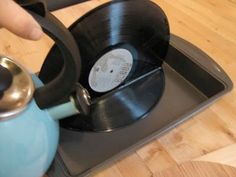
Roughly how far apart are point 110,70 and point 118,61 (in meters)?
0.02

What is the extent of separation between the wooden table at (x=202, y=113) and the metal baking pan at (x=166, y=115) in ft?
0.07

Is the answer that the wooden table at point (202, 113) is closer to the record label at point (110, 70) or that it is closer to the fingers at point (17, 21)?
the record label at point (110, 70)

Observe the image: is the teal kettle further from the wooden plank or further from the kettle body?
the wooden plank

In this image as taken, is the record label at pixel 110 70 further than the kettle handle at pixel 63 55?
Yes

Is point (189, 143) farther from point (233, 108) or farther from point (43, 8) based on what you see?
point (43, 8)

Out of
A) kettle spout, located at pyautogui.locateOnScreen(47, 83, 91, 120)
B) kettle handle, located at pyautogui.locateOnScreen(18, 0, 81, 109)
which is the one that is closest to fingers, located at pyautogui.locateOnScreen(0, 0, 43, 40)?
kettle handle, located at pyautogui.locateOnScreen(18, 0, 81, 109)

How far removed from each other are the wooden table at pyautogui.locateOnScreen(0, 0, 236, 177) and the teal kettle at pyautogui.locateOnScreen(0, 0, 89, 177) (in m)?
0.11

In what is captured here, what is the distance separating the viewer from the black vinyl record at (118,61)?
0.48m

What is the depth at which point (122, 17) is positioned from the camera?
49 cm

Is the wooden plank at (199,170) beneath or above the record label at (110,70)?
beneath

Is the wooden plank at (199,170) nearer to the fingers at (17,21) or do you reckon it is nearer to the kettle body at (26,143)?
the kettle body at (26,143)

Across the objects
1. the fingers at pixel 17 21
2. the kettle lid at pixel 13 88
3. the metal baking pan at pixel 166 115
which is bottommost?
the metal baking pan at pixel 166 115

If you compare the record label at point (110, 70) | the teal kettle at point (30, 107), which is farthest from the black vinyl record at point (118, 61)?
the teal kettle at point (30, 107)

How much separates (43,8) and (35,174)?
22 centimetres
